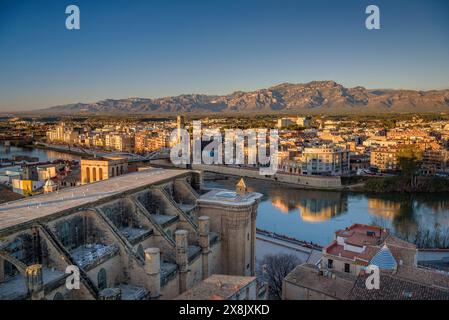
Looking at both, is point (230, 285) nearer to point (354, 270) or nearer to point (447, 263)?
point (354, 270)

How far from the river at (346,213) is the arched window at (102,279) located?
12.6 meters

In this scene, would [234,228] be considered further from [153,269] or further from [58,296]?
[58,296]

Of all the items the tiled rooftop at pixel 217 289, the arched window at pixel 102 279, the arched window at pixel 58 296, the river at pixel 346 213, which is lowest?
the river at pixel 346 213

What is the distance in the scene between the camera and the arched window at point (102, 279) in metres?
8.39

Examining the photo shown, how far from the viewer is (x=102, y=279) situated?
8484 millimetres

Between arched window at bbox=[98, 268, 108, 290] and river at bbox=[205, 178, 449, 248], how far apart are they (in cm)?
1258

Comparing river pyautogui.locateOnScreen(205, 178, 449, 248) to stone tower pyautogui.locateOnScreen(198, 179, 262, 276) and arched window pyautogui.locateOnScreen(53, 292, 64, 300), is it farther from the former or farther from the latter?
arched window pyautogui.locateOnScreen(53, 292, 64, 300)

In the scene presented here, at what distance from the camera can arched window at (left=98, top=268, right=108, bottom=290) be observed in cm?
839

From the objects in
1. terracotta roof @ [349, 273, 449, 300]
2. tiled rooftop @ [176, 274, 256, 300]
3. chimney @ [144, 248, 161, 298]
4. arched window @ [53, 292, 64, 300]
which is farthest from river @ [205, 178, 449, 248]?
arched window @ [53, 292, 64, 300]

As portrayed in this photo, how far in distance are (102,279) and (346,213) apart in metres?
20.0

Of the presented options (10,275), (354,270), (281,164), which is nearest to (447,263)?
(354,270)

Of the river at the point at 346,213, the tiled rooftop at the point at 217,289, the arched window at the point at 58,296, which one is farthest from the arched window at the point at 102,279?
the river at the point at 346,213

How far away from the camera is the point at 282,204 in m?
28.0

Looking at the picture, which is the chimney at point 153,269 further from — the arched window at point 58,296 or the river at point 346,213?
the river at point 346,213
